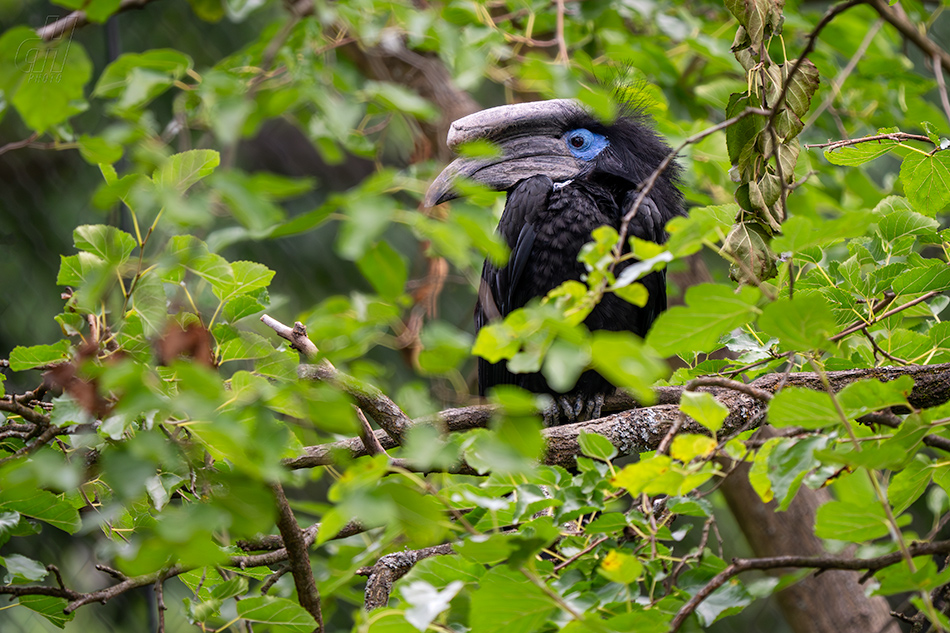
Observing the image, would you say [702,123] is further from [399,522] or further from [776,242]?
[399,522]

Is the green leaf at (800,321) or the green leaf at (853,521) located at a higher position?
the green leaf at (800,321)

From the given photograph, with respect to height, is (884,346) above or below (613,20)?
below

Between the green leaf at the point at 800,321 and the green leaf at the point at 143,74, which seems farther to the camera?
the green leaf at the point at 143,74

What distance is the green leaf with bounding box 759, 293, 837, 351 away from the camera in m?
0.73

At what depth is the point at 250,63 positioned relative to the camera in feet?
5.89

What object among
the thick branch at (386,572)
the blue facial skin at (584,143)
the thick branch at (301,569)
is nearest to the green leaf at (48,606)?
the thick branch at (301,569)

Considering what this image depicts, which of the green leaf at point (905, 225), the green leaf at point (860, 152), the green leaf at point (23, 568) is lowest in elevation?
the green leaf at point (23, 568)

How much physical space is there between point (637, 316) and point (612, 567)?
1.33 m

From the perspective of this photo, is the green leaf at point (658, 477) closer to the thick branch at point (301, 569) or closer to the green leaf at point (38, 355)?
the thick branch at point (301, 569)

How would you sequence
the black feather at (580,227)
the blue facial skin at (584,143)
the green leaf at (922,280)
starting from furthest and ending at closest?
the blue facial skin at (584,143) < the black feather at (580,227) < the green leaf at (922,280)

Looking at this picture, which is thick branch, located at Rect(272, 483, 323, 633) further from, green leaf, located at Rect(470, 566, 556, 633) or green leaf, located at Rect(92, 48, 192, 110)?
green leaf, located at Rect(92, 48, 192, 110)

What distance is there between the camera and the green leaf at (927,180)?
3.66ft

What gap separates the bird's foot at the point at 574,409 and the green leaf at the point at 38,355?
116 cm

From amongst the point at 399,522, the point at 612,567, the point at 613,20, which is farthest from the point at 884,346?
the point at 613,20
